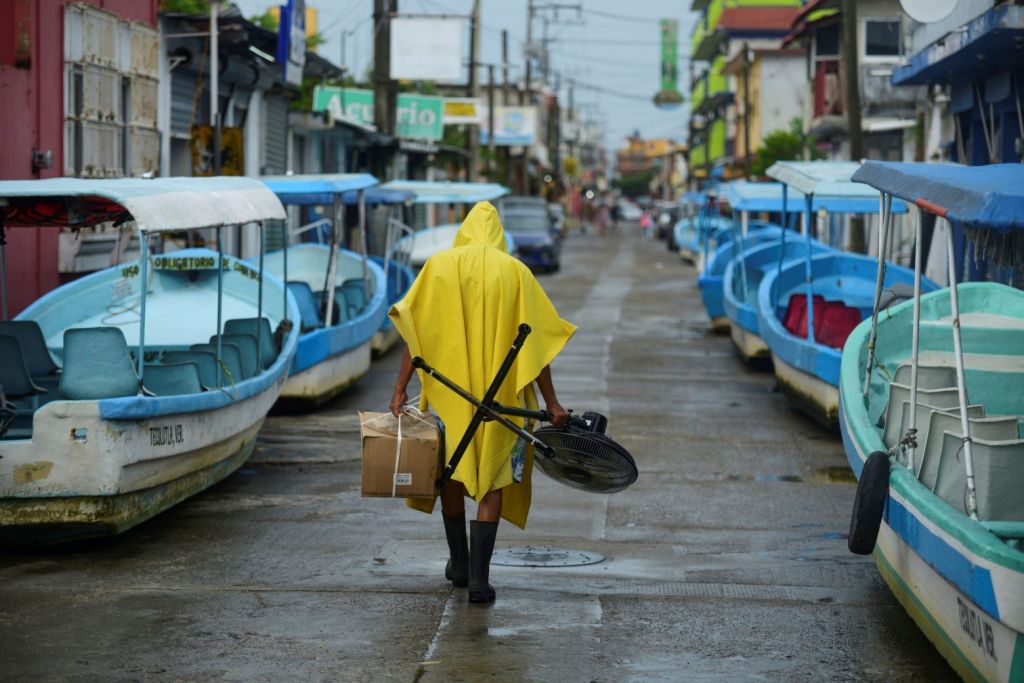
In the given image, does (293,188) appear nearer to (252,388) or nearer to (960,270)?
(252,388)

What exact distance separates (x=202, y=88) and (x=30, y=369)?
1170 cm

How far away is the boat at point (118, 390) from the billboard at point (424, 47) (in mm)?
20225

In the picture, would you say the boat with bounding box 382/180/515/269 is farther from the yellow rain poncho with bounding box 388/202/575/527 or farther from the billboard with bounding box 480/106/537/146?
the billboard with bounding box 480/106/537/146

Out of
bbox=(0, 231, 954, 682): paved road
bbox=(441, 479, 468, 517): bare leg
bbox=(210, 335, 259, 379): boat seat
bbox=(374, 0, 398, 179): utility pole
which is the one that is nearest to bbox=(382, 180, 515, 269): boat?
bbox=(374, 0, 398, 179): utility pole

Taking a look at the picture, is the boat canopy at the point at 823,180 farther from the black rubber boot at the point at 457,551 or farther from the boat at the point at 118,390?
the black rubber boot at the point at 457,551

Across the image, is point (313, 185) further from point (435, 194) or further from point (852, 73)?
point (852, 73)

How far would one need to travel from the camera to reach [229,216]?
9.55 meters

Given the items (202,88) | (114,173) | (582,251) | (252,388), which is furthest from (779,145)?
(252,388)

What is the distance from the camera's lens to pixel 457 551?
→ 7.41m

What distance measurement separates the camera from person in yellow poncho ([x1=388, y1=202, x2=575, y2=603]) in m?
7.04

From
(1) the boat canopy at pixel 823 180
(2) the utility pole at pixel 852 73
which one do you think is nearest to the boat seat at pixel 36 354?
(1) the boat canopy at pixel 823 180

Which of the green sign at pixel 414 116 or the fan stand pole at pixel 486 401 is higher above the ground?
the green sign at pixel 414 116

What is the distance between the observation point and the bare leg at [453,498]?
720 cm

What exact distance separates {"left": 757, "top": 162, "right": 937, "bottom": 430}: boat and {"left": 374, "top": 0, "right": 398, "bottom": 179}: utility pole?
10186mm
